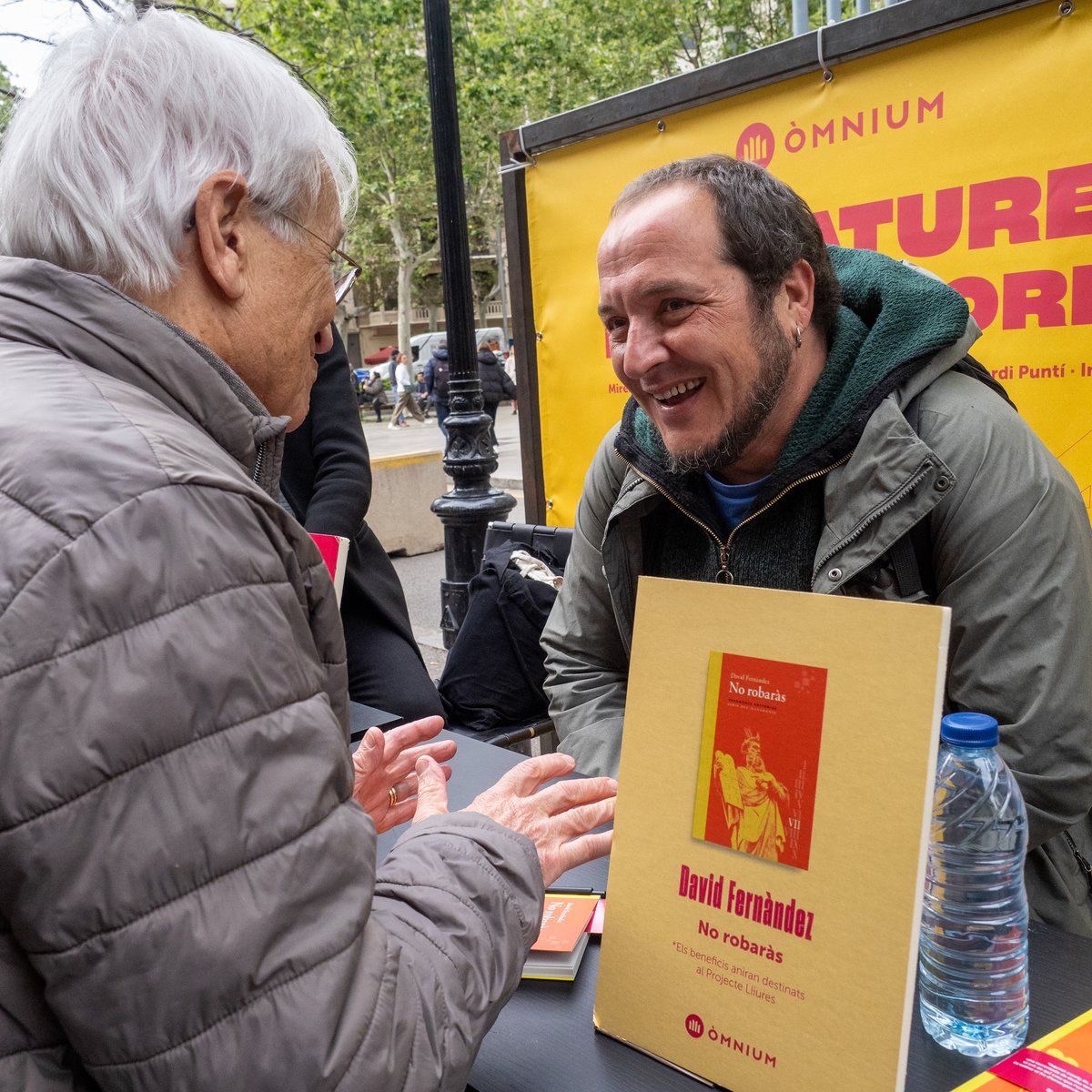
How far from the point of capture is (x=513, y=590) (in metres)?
3.06

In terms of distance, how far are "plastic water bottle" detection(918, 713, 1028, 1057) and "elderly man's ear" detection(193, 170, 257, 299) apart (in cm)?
95

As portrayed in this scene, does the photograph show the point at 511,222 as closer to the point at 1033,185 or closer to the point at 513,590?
the point at 513,590

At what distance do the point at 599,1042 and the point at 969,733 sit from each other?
522 mm

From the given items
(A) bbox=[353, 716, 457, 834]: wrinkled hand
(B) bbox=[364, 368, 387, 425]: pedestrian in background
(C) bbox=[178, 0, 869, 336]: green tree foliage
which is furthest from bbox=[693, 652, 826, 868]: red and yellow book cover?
(B) bbox=[364, 368, 387, 425]: pedestrian in background

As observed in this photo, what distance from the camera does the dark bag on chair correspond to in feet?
10.0

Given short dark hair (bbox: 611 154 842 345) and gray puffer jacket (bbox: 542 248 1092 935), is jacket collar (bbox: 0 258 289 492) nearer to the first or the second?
gray puffer jacket (bbox: 542 248 1092 935)

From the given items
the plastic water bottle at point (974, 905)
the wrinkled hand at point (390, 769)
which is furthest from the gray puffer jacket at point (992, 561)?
the plastic water bottle at point (974, 905)

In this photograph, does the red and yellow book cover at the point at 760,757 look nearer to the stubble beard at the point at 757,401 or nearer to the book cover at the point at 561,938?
the book cover at the point at 561,938

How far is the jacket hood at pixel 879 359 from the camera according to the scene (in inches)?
74.2

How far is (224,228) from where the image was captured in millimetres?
1227

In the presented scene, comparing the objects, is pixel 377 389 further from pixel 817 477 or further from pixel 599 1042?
pixel 599 1042

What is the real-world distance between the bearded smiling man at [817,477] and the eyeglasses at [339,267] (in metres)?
0.58

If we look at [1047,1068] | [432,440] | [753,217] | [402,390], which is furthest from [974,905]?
[402,390]

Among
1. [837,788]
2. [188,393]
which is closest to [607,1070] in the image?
[837,788]
